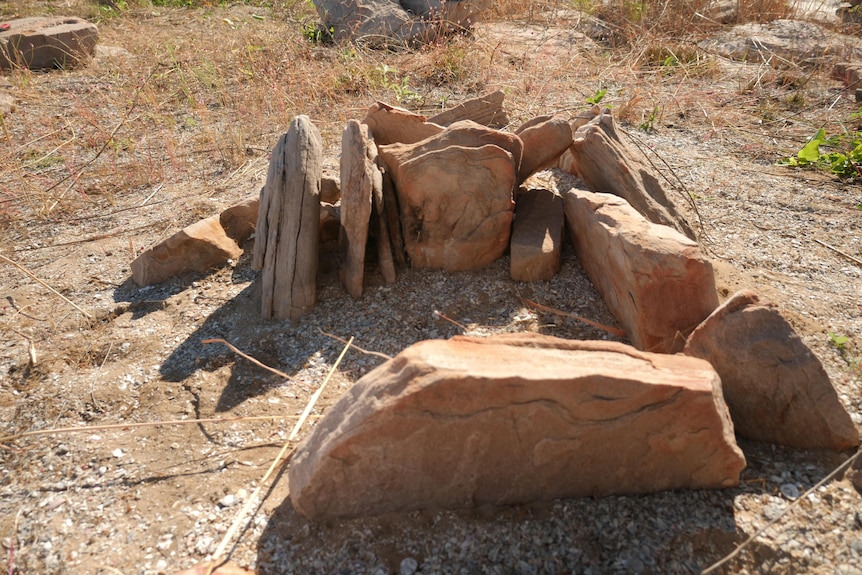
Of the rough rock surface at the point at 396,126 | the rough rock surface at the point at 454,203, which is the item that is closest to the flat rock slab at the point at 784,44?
the rough rock surface at the point at 396,126

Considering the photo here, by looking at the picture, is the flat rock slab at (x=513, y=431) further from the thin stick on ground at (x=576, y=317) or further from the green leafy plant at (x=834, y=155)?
the green leafy plant at (x=834, y=155)

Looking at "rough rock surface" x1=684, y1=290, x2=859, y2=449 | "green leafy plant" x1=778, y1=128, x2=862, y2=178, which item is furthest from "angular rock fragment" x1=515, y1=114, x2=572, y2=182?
"green leafy plant" x1=778, y1=128, x2=862, y2=178

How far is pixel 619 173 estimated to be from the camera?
368cm

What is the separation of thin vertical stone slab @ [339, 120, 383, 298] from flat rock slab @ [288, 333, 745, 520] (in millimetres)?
1372

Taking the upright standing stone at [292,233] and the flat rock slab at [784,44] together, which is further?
the flat rock slab at [784,44]

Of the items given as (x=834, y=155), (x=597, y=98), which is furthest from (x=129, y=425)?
(x=834, y=155)

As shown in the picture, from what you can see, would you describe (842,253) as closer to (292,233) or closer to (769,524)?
(769,524)

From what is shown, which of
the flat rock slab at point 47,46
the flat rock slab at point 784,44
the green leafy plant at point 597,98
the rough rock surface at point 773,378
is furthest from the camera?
the flat rock slab at point 47,46

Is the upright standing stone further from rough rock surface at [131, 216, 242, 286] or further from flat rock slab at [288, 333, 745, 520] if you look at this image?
flat rock slab at [288, 333, 745, 520]

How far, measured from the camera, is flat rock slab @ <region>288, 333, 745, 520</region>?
1.96m

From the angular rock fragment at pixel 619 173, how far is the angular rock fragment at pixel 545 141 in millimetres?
177

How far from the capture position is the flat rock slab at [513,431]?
6.42ft

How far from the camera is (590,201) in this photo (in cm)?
337

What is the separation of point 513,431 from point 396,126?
2530 mm
